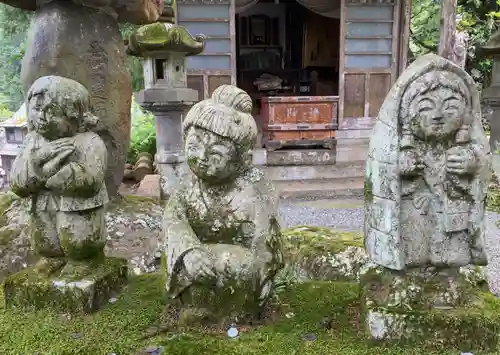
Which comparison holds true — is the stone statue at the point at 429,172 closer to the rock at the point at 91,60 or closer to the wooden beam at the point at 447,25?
the rock at the point at 91,60

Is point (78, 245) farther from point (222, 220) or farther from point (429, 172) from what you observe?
point (429, 172)

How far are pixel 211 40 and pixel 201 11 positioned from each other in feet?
1.76

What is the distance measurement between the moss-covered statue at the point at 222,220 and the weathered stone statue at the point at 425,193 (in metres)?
0.53

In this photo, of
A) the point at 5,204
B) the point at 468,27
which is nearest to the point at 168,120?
the point at 5,204

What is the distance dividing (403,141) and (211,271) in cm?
108

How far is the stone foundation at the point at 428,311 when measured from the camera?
2098 millimetres

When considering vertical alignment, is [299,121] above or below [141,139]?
above

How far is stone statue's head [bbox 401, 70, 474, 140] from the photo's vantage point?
6.48 ft

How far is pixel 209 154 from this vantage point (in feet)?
6.93

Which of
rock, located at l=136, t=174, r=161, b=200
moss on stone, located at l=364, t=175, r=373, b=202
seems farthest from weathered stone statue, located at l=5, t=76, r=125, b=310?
rock, located at l=136, t=174, r=161, b=200

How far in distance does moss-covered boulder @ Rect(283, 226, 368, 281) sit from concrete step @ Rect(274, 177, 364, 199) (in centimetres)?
382

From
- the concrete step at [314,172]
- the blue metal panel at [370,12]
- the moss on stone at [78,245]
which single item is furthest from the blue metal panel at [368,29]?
the moss on stone at [78,245]

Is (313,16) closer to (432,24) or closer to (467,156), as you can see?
(432,24)

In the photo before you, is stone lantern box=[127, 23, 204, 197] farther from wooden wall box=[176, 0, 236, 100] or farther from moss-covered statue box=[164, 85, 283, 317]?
moss-covered statue box=[164, 85, 283, 317]
